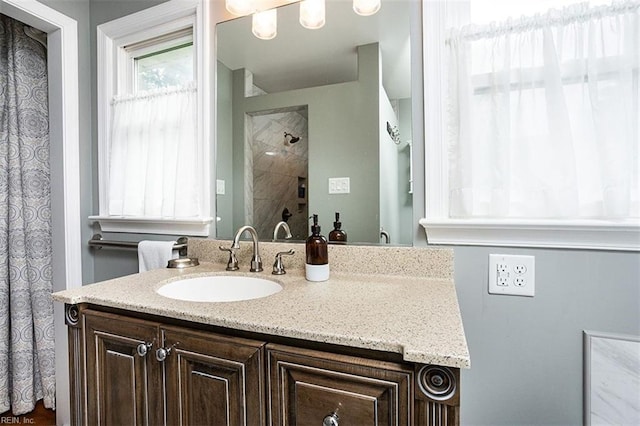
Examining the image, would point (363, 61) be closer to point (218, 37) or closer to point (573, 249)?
point (218, 37)

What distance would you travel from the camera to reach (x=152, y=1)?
150 centimetres

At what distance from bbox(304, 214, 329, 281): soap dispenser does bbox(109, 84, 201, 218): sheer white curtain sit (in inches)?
24.4

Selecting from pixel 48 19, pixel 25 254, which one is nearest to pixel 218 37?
pixel 48 19

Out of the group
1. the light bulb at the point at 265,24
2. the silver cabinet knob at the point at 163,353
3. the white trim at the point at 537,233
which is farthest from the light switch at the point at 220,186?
the white trim at the point at 537,233

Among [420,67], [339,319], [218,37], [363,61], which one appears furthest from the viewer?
[218,37]

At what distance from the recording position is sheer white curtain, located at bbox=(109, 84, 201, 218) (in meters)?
1.42

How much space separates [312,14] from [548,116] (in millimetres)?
923

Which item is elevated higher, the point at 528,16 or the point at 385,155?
the point at 528,16

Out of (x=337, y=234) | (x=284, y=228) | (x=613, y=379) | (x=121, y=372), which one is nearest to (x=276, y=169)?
(x=284, y=228)

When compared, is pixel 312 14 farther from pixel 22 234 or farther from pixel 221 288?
pixel 22 234

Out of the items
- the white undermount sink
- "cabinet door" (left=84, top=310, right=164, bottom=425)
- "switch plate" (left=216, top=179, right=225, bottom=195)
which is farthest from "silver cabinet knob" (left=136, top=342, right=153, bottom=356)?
"switch plate" (left=216, top=179, right=225, bottom=195)

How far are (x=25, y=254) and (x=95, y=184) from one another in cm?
54

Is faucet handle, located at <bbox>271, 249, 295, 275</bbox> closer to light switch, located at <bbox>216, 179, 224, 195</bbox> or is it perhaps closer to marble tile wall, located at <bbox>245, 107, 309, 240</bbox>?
marble tile wall, located at <bbox>245, 107, 309, 240</bbox>

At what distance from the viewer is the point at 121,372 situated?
0.84 m
